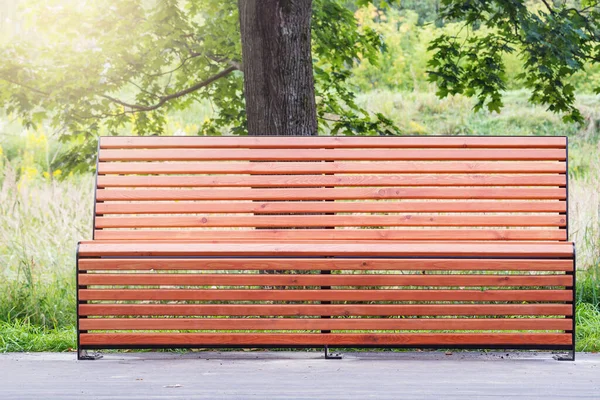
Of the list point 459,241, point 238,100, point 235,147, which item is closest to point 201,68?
point 238,100

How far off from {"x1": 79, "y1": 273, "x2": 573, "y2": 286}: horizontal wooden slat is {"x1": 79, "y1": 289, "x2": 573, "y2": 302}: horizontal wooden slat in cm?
4

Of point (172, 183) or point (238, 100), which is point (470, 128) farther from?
point (172, 183)

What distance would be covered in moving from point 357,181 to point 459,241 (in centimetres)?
61

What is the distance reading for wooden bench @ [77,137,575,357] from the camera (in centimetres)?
432

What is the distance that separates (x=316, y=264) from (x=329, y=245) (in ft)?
0.44

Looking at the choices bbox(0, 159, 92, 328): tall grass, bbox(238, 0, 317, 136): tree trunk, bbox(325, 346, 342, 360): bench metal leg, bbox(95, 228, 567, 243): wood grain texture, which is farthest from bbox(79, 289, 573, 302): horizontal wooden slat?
bbox(238, 0, 317, 136): tree trunk

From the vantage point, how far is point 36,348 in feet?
15.7

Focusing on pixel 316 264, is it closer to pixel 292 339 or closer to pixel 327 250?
pixel 327 250

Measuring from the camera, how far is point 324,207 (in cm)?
480

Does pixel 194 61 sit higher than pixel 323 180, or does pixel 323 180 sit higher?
pixel 194 61

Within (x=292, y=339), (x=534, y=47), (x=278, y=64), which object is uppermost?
(x=534, y=47)

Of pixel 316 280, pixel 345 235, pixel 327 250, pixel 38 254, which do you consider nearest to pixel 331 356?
pixel 316 280

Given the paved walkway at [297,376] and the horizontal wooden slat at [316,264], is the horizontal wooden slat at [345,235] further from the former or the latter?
the paved walkway at [297,376]

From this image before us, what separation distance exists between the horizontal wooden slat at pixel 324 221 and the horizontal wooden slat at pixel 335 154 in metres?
0.32
